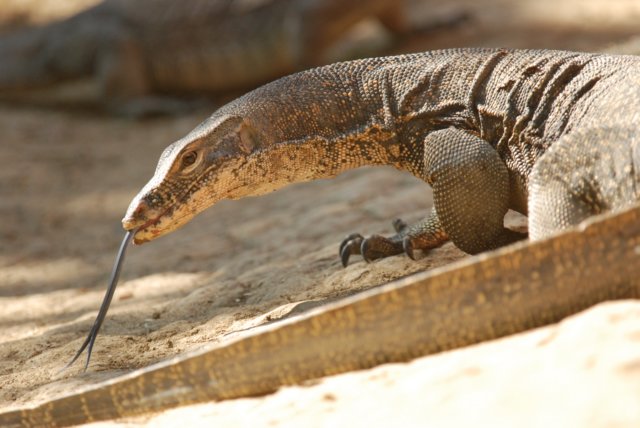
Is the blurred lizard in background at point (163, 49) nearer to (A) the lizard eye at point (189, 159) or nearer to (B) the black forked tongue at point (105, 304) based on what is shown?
(A) the lizard eye at point (189, 159)

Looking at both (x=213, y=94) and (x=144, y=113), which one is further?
(x=213, y=94)

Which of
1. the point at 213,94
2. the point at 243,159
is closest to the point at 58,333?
the point at 243,159

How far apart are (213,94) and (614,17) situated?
16.7 feet

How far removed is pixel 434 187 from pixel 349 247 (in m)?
0.74

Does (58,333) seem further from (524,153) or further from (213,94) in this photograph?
(213,94)

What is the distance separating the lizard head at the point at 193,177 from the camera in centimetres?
389

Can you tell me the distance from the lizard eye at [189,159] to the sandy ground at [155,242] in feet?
2.60

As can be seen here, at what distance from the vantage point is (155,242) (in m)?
6.89

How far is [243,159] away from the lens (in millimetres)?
4039

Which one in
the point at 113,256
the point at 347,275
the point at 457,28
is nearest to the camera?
the point at 347,275

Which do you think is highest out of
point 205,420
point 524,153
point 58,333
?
point 524,153

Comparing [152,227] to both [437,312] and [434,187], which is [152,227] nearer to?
[434,187]

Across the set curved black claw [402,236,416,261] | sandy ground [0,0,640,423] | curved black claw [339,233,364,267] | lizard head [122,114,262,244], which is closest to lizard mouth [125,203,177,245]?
lizard head [122,114,262,244]

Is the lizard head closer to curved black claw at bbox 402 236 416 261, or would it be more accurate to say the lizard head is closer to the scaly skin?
the scaly skin
